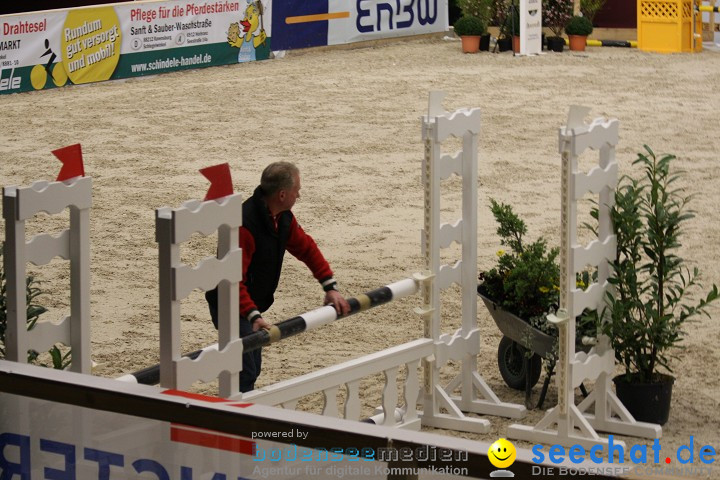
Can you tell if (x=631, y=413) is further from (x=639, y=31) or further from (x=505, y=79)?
(x=639, y=31)

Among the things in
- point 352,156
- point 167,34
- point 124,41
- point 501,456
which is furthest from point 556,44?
point 501,456

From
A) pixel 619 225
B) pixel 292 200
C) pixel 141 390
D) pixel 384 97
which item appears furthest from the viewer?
pixel 384 97

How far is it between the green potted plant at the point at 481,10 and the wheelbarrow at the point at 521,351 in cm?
1708

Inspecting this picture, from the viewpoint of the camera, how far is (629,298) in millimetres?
6633

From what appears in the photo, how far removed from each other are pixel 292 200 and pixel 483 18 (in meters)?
19.1

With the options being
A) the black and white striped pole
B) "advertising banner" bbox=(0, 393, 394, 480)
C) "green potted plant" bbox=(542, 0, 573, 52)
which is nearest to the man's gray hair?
the black and white striped pole

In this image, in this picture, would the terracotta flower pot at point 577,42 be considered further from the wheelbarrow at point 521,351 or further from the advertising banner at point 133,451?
the advertising banner at point 133,451

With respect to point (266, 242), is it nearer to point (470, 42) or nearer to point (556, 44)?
point (470, 42)

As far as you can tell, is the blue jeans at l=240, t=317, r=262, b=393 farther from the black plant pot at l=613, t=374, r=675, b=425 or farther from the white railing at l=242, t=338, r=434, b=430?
the black plant pot at l=613, t=374, r=675, b=425

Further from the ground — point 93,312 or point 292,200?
point 292,200

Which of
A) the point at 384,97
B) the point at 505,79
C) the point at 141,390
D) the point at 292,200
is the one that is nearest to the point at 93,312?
the point at 292,200

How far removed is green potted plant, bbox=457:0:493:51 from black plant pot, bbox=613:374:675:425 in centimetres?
1764

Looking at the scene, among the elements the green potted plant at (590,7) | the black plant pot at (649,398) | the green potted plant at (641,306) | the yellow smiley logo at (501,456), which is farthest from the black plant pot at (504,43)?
the yellow smiley logo at (501,456)

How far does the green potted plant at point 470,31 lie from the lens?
76.7ft
